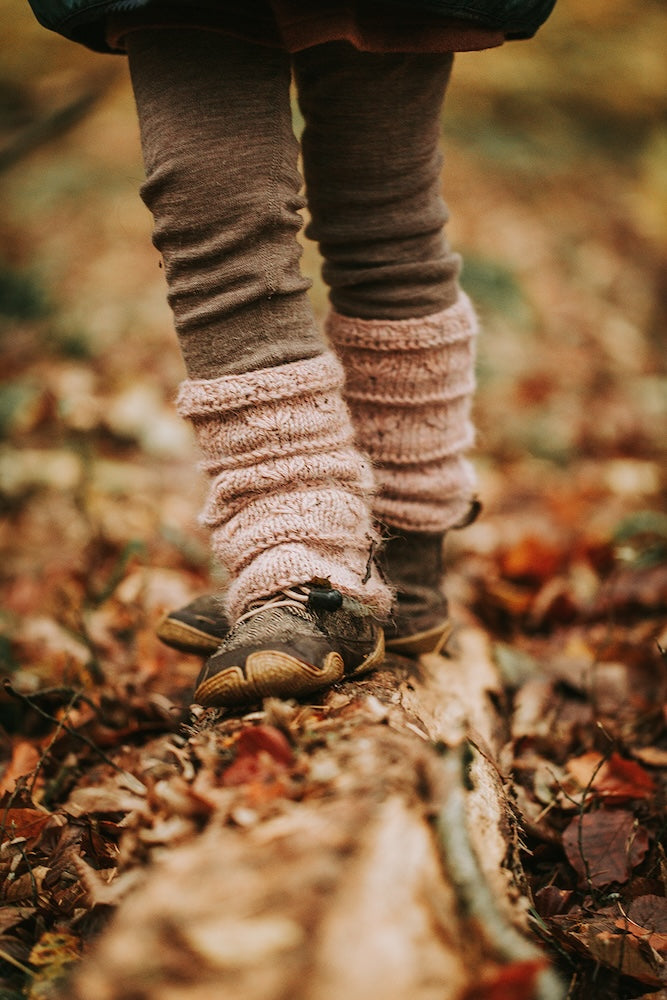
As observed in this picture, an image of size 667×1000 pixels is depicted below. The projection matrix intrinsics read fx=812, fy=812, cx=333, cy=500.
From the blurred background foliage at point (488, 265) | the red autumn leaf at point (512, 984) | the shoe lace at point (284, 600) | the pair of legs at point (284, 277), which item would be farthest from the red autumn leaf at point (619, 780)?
the blurred background foliage at point (488, 265)

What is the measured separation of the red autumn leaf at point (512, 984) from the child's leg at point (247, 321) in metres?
0.47

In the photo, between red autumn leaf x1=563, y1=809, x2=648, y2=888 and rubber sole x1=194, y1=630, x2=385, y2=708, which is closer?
rubber sole x1=194, y1=630, x2=385, y2=708

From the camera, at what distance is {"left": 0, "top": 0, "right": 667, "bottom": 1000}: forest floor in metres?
1.08

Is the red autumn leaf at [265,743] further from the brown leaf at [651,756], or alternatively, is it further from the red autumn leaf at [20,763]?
the brown leaf at [651,756]

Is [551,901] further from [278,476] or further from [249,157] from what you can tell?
[249,157]

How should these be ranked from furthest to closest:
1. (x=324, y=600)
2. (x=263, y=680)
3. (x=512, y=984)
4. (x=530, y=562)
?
1. (x=530, y=562)
2. (x=324, y=600)
3. (x=263, y=680)
4. (x=512, y=984)

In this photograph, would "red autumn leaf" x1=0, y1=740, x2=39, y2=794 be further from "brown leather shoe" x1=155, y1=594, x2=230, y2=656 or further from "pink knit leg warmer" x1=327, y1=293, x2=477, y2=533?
"pink knit leg warmer" x1=327, y1=293, x2=477, y2=533

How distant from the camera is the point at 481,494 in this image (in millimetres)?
1694

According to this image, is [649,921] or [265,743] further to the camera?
[649,921]

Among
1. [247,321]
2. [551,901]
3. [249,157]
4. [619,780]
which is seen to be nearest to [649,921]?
[551,901]

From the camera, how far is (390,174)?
52.7 inches

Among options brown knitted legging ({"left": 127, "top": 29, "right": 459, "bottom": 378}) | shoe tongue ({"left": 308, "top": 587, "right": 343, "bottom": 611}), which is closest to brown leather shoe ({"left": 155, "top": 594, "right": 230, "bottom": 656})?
shoe tongue ({"left": 308, "top": 587, "right": 343, "bottom": 611})

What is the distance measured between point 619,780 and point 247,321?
95cm

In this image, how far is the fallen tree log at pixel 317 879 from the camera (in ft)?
2.01
